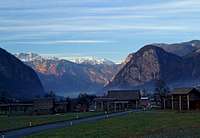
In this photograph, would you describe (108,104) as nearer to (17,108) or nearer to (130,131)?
(17,108)

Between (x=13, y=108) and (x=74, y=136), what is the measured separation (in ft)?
320

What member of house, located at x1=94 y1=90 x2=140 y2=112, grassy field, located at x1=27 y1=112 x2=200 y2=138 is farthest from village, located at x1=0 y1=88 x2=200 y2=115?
grassy field, located at x1=27 y1=112 x2=200 y2=138

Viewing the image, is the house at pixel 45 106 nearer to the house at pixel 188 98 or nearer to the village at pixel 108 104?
the village at pixel 108 104

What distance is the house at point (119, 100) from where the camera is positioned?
15679 centimetres

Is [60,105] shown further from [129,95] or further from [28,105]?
[129,95]

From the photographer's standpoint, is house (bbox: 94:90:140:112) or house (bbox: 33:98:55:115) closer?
house (bbox: 33:98:55:115)

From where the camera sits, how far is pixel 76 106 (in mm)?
143500

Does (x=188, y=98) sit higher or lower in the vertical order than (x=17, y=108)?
higher

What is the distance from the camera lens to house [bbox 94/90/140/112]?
157 meters

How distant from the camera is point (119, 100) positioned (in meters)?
163

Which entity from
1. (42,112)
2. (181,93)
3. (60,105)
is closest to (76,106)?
(60,105)

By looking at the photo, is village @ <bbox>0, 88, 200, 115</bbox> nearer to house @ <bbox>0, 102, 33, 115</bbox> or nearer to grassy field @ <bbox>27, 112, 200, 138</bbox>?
house @ <bbox>0, 102, 33, 115</bbox>

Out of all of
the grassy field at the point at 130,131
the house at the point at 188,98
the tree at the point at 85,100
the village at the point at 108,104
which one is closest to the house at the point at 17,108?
the village at the point at 108,104

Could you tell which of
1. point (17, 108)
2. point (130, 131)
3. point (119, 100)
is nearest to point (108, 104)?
point (119, 100)
